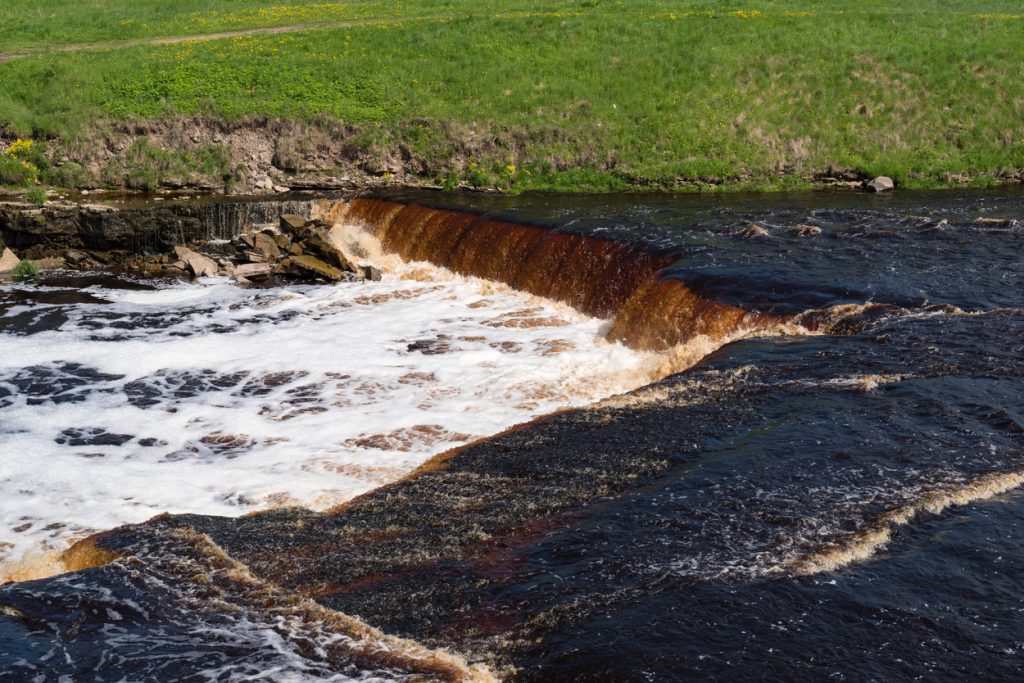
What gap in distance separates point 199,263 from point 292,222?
8.19 ft

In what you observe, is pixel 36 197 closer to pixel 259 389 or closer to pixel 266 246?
pixel 266 246

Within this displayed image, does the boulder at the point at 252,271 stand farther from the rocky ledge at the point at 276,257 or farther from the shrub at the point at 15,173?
the shrub at the point at 15,173

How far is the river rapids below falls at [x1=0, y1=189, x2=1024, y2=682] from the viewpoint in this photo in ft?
22.8

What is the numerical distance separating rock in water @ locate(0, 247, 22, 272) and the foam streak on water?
2.86 metres

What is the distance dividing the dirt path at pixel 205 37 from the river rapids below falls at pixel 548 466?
20.2 metres

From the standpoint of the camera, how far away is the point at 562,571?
7.85 meters

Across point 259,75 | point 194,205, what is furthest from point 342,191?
point 259,75

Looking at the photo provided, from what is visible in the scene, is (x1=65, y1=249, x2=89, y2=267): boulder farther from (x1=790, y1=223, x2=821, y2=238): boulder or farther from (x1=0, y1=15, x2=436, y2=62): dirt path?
(x1=790, y1=223, x2=821, y2=238): boulder

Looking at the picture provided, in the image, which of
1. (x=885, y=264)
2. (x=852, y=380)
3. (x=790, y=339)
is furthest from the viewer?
(x=885, y=264)

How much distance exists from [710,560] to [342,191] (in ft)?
73.5

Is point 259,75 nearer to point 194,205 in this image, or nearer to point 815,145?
point 194,205

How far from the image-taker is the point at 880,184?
89.1ft

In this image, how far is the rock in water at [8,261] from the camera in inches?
921

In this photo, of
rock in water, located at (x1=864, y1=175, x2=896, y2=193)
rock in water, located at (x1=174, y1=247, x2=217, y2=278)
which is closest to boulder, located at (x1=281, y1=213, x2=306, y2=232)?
rock in water, located at (x1=174, y1=247, x2=217, y2=278)
